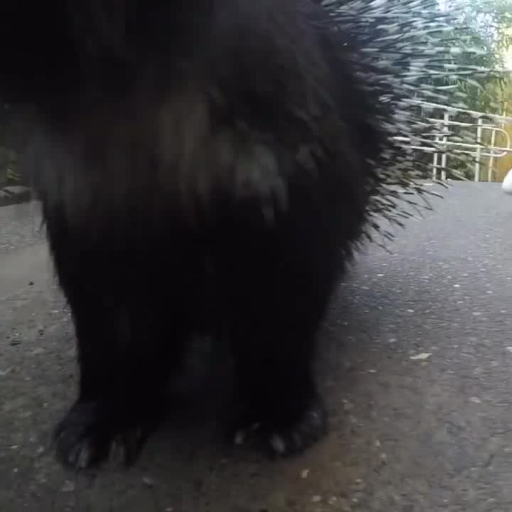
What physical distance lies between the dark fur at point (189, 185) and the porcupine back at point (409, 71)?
0.13 meters

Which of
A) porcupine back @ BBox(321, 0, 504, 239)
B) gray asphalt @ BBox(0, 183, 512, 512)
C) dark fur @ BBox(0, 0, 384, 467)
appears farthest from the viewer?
porcupine back @ BBox(321, 0, 504, 239)

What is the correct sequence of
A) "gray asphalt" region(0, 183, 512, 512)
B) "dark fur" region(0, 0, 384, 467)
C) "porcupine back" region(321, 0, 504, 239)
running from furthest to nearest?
"porcupine back" region(321, 0, 504, 239) → "gray asphalt" region(0, 183, 512, 512) → "dark fur" region(0, 0, 384, 467)

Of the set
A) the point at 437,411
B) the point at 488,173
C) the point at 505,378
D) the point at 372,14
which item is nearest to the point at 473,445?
the point at 437,411

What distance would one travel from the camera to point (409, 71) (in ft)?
3.44

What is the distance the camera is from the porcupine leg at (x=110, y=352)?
0.67 m

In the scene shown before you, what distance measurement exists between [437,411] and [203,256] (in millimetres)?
337

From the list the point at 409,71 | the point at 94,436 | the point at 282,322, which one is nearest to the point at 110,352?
the point at 94,436

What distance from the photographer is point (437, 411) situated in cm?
79

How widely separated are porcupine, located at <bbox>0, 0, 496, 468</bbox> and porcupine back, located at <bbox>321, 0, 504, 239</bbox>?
29 millimetres

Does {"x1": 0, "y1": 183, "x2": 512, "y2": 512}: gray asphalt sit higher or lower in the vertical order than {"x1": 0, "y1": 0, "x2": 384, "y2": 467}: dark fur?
lower

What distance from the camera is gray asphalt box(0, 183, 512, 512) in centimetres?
65

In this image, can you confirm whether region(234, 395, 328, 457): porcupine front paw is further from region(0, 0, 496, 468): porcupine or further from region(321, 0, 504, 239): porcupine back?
region(321, 0, 504, 239): porcupine back

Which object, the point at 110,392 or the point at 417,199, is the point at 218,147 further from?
the point at 417,199

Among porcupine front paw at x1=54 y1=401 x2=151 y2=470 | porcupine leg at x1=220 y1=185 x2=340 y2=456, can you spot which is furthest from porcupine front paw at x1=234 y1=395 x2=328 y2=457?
porcupine front paw at x1=54 y1=401 x2=151 y2=470
